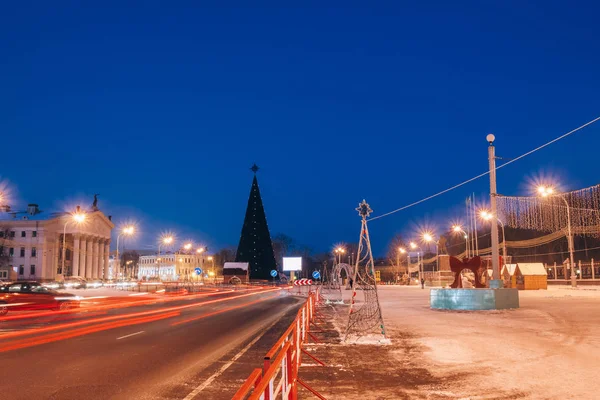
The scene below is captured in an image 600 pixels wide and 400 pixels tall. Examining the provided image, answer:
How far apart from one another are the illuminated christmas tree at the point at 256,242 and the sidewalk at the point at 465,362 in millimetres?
63523

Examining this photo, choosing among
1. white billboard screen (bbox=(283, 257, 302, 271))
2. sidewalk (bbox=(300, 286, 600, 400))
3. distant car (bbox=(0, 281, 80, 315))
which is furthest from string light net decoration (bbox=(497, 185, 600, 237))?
white billboard screen (bbox=(283, 257, 302, 271))

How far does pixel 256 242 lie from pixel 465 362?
7248 cm

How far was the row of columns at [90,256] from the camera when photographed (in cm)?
11275

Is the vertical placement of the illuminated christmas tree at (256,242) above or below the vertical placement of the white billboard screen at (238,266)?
above

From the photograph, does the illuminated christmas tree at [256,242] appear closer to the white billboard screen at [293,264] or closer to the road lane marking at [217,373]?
the white billboard screen at [293,264]

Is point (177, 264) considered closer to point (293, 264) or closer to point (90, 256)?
point (90, 256)

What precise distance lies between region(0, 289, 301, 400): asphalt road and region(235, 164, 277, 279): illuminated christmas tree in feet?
194

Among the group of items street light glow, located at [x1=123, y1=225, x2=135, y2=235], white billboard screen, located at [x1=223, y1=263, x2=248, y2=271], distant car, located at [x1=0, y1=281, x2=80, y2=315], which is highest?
street light glow, located at [x1=123, y1=225, x2=135, y2=235]

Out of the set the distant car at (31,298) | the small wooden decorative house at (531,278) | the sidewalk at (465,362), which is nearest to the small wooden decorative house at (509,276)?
the small wooden decorative house at (531,278)

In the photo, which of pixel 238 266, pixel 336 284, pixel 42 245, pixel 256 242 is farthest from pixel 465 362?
pixel 42 245

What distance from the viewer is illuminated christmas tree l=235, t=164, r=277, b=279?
81.9 m

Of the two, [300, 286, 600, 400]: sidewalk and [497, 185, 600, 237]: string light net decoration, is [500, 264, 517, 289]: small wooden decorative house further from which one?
[300, 286, 600, 400]: sidewalk

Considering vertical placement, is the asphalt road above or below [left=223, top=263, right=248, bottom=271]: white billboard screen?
below

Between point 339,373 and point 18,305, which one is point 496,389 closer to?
point 339,373
